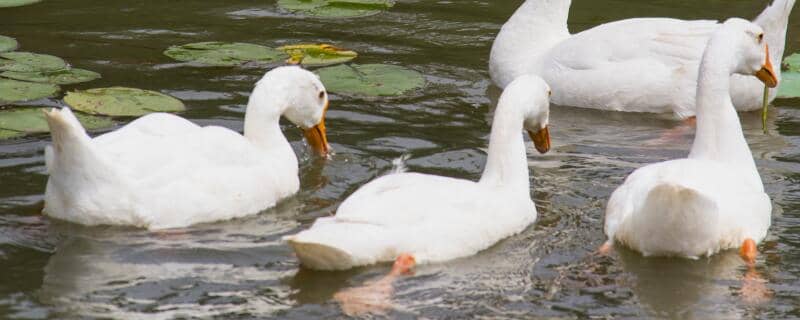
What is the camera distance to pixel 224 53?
11969 millimetres

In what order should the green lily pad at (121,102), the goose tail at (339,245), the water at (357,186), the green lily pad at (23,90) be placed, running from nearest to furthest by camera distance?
the water at (357,186) < the goose tail at (339,245) < the green lily pad at (121,102) < the green lily pad at (23,90)

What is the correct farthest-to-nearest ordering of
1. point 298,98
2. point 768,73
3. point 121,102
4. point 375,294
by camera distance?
point 121,102 → point 768,73 → point 298,98 → point 375,294

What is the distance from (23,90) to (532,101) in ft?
12.9

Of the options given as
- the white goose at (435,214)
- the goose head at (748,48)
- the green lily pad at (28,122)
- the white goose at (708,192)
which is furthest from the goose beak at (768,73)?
the green lily pad at (28,122)

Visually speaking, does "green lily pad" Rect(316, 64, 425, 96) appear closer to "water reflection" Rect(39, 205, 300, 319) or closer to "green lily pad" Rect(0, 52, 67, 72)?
"green lily pad" Rect(0, 52, 67, 72)

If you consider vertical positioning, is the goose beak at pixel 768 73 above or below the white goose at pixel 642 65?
above

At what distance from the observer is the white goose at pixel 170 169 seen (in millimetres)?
7941

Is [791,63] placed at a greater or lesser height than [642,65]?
lesser

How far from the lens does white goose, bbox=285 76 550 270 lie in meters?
7.39

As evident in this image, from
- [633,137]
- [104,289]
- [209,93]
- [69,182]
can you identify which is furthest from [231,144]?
[633,137]

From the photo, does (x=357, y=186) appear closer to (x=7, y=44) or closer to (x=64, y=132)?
(x=64, y=132)

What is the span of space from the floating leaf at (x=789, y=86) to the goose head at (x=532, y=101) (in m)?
3.32

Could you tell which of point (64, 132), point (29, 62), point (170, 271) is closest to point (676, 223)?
point (170, 271)

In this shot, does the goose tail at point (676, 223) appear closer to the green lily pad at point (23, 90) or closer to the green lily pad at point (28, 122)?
the green lily pad at point (28, 122)
